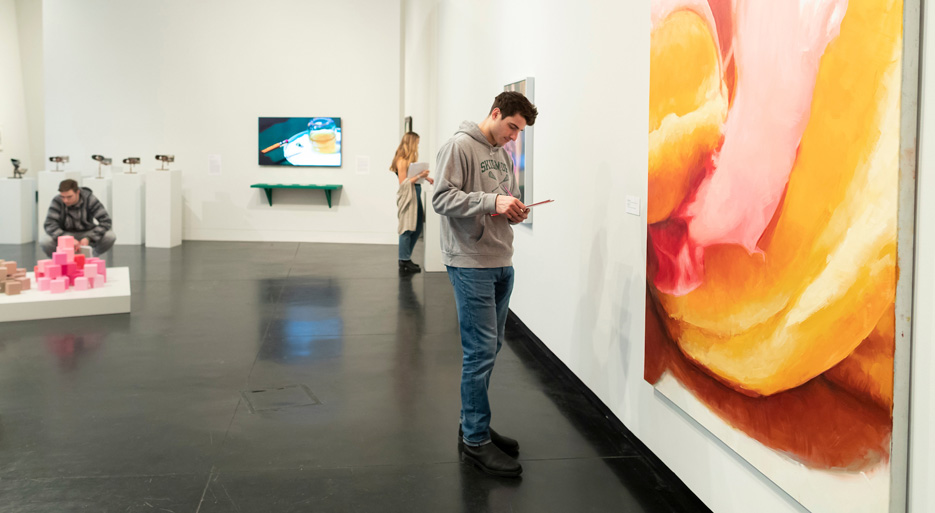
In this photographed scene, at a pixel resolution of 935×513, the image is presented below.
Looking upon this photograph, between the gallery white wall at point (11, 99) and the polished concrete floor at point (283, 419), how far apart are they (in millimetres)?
8564

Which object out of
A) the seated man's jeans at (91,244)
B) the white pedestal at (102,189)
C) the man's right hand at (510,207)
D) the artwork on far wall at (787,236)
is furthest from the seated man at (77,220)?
the artwork on far wall at (787,236)

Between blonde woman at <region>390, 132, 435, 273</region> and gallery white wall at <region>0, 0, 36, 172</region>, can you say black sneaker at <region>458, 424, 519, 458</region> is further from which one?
gallery white wall at <region>0, 0, 36, 172</region>

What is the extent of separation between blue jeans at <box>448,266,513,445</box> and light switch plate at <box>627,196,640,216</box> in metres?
0.68

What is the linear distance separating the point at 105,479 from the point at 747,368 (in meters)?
2.65

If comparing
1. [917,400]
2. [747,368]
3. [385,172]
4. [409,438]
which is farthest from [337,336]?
[385,172]

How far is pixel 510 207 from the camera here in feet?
10.8

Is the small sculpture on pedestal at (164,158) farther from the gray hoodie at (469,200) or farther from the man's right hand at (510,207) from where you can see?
the man's right hand at (510,207)

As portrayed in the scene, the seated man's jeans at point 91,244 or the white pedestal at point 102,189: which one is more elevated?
the white pedestal at point 102,189

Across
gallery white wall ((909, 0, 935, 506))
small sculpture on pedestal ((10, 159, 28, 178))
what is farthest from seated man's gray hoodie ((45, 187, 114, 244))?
gallery white wall ((909, 0, 935, 506))

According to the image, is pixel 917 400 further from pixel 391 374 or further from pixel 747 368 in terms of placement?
pixel 391 374

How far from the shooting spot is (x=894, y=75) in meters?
1.90

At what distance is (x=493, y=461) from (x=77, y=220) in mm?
6833

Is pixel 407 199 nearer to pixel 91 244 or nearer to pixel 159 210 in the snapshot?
pixel 91 244

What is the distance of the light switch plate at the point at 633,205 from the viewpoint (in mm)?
3729
